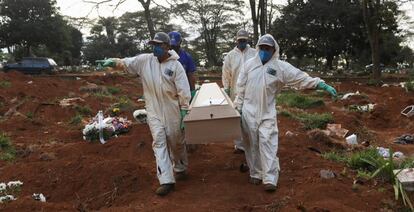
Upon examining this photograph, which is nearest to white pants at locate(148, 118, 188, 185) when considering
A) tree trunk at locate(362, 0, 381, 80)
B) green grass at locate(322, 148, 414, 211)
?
green grass at locate(322, 148, 414, 211)

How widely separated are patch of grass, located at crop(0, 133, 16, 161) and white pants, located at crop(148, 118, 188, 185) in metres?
3.56

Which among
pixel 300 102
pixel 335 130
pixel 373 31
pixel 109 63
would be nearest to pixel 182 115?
pixel 109 63

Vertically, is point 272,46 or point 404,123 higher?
point 272,46

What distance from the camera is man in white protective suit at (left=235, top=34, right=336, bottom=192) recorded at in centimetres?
523

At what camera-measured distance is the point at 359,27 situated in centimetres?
3219

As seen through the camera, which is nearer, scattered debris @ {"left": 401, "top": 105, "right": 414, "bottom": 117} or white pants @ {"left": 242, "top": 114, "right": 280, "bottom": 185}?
white pants @ {"left": 242, "top": 114, "right": 280, "bottom": 185}

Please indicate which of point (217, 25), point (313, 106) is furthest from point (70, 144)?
point (217, 25)

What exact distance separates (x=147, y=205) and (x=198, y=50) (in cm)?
4226

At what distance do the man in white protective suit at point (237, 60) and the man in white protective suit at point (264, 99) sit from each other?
1.41m

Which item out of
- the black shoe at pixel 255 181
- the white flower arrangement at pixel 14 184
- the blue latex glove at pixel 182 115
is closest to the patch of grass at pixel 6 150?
the white flower arrangement at pixel 14 184

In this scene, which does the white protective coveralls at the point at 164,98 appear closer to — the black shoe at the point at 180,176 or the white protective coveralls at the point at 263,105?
the black shoe at the point at 180,176

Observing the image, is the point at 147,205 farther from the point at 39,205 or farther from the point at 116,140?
the point at 116,140

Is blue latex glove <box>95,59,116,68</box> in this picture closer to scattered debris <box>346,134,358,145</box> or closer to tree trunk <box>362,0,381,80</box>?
scattered debris <box>346,134,358,145</box>

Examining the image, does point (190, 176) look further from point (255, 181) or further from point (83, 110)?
point (83, 110)
